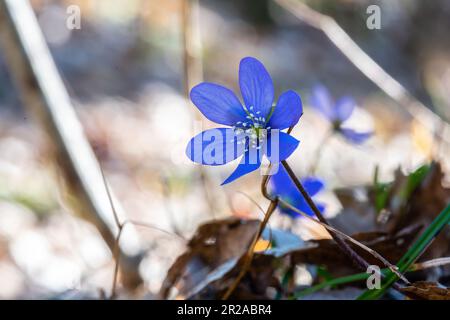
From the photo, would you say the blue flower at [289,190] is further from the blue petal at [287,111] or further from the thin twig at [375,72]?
the thin twig at [375,72]

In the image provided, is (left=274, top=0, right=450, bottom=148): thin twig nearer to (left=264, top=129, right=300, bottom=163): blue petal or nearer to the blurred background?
the blurred background

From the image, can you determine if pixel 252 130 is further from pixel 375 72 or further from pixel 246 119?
pixel 375 72

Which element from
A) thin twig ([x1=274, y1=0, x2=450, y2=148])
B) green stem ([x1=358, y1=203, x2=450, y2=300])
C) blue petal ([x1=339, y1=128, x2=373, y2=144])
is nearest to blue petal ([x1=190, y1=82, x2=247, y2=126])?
green stem ([x1=358, y1=203, x2=450, y2=300])

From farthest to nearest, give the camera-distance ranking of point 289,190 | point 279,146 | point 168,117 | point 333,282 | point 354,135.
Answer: point 168,117 → point 354,135 → point 289,190 → point 333,282 → point 279,146

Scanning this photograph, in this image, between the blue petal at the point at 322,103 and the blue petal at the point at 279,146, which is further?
the blue petal at the point at 322,103

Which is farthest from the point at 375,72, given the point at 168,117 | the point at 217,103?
the point at 168,117

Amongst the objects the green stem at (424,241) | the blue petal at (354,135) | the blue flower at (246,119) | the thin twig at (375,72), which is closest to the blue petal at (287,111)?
the blue flower at (246,119)
